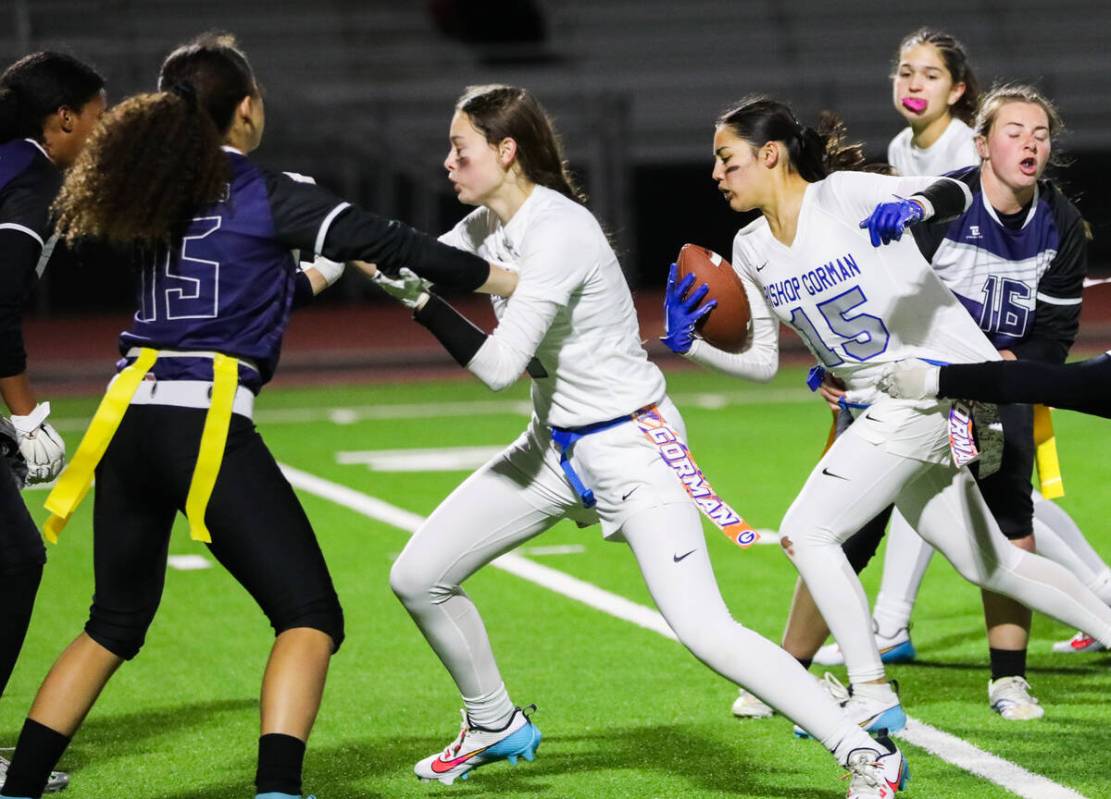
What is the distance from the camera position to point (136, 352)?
151 inches

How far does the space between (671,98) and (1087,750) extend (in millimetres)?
22067

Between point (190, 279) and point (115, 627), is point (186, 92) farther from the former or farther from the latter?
point (115, 627)

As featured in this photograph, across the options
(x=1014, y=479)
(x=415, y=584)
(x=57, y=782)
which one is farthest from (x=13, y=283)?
(x=1014, y=479)

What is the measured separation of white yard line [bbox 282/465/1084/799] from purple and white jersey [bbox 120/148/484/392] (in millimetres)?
2015

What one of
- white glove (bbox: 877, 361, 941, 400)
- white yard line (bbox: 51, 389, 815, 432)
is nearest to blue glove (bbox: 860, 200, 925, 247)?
white glove (bbox: 877, 361, 941, 400)

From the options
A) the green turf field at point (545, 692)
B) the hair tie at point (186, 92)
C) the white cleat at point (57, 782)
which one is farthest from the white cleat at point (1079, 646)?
the hair tie at point (186, 92)

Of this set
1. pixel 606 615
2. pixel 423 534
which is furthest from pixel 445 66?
pixel 423 534

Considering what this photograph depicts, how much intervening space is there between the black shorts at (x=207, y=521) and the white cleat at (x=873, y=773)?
48.4 inches

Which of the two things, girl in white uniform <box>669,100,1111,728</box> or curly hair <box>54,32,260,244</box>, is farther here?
girl in white uniform <box>669,100,1111,728</box>

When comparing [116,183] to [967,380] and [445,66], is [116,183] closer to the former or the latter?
[967,380]

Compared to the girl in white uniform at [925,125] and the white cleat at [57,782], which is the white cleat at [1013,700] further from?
the white cleat at [57,782]

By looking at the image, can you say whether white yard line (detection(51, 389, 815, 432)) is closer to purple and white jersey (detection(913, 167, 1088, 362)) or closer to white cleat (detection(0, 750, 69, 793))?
purple and white jersey (detection(913, 167, 1088, 362))

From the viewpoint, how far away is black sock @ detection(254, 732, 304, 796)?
3.75m

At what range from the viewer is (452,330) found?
13.1 ft
